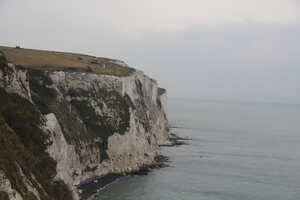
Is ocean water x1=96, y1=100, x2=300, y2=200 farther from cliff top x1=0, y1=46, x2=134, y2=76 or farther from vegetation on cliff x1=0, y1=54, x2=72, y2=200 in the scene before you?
cliff top x1=0, y1=46, x2=134, y2=76

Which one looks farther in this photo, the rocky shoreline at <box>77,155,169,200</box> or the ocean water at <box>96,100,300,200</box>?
the ocean water at <box>96,100,300,200</box>

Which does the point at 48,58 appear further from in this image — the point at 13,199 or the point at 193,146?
the point at 13,199

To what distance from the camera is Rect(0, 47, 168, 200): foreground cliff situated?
42719mm

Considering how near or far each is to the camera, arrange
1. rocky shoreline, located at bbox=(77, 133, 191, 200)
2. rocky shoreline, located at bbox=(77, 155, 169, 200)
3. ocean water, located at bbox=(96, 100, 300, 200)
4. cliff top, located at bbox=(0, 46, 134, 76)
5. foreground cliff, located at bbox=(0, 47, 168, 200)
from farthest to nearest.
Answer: cliff top, located at bbox=(0, 46, 134, 76) < ocean water, located at bbox=(96, 100, 300, 200) < rocky shoreline, located at bbox=(77, 133, 191, 200) < rocky shoreline, located at bbox=(77, 155, 169, 200) < foreground cliff, located at bbox=(0, 47, 168, 200)

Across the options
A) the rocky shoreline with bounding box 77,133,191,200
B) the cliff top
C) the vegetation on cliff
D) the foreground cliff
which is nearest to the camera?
the vegetation on cliff

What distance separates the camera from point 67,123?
75500 mm

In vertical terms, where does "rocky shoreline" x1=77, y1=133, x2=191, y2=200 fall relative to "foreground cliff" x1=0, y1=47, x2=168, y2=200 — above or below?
below

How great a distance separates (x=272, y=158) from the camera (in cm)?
11438

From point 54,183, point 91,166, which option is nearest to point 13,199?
point 54,183

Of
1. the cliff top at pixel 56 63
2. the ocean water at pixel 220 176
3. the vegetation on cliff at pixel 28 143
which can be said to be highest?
the cliff top at pixel 56 63

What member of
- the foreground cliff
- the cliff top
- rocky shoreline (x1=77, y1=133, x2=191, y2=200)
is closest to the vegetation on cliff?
the foreground cliff

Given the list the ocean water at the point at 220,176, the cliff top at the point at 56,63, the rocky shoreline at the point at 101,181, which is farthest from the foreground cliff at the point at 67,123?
the ocean water at the point at 220,176

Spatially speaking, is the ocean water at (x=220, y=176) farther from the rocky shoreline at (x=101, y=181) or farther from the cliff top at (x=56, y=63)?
the cliff top at (x=56, y=63)

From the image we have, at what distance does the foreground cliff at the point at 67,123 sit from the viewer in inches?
1682
